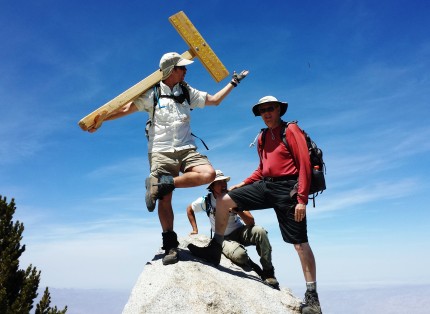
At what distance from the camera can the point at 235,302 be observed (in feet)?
19.7

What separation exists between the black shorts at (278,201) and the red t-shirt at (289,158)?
8.2 inches

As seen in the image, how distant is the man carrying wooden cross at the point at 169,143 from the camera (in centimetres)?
664

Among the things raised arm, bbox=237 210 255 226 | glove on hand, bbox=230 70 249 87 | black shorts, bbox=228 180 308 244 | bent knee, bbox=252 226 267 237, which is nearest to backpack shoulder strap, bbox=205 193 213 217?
raised arm, bbox=237 210 255 226

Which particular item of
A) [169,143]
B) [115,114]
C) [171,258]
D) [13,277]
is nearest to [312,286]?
[171,258]

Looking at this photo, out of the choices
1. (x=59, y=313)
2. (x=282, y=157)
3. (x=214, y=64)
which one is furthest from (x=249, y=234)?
(x=59, y=313)

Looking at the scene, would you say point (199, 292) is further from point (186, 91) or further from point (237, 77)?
point (237, 77)

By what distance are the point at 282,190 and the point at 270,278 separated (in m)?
2.34

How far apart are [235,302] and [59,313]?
1365cm

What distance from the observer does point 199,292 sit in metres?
5.90

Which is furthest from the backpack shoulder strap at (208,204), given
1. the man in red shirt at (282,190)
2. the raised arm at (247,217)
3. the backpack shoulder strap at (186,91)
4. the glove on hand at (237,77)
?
the glove on hand at (237,77)

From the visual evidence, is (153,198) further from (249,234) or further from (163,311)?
(249,234)

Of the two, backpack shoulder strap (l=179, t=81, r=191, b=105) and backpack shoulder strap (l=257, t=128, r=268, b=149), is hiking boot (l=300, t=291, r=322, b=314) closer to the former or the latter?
backpack shoulder strap (l=257, t=128, r=268, b=149)

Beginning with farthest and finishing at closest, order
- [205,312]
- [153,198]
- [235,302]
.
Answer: [153,198]
[235,302]
[205,312]

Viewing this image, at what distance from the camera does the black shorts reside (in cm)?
620
